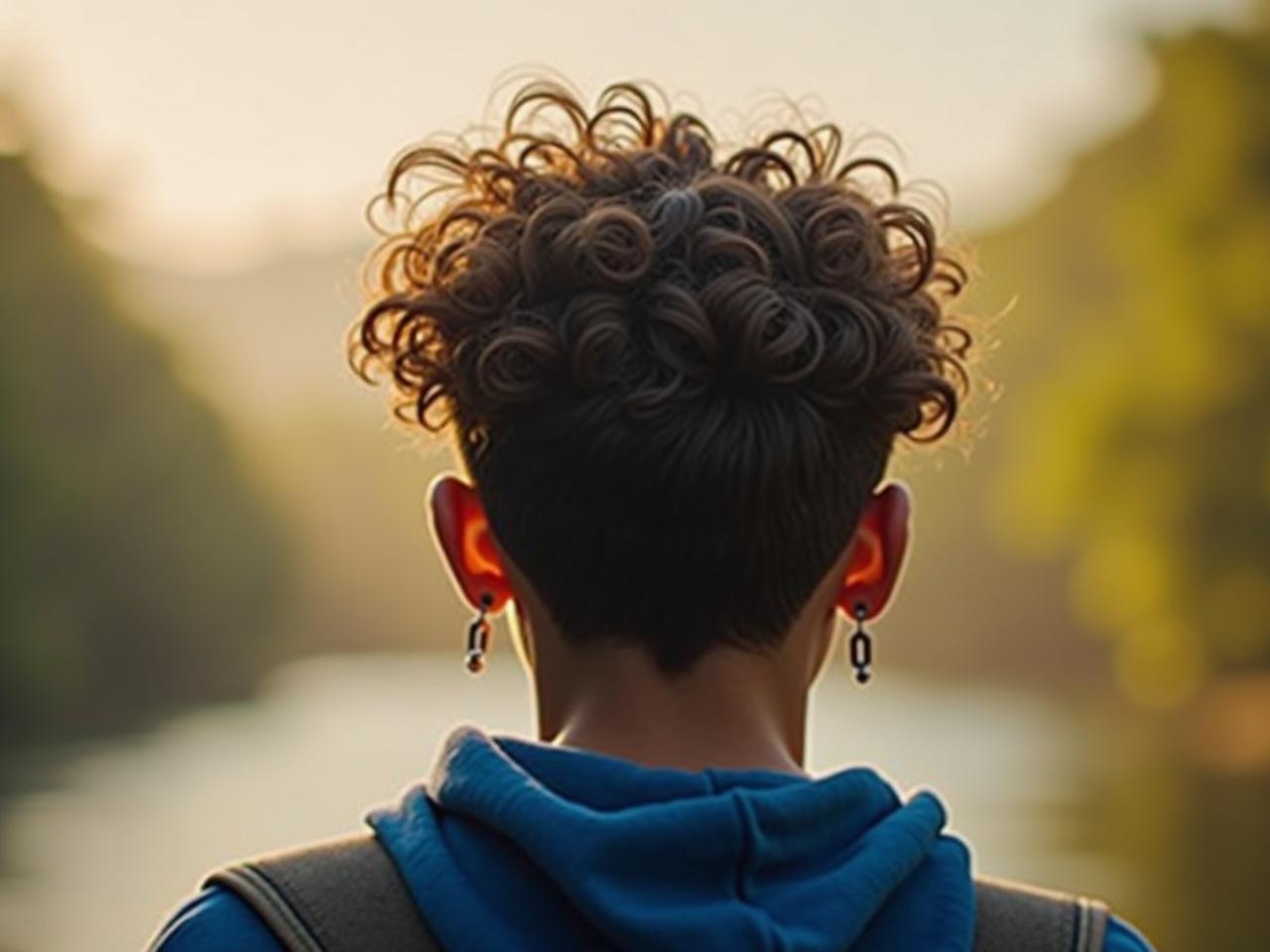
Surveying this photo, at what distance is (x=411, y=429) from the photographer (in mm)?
2047

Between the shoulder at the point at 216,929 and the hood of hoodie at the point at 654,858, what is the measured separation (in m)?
0.11

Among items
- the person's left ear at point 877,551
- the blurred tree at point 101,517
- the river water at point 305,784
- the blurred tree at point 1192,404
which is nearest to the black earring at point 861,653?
the person's left ear at point 877,551

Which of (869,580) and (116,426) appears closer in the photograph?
(869,580)

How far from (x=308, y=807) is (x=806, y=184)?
1050 inches

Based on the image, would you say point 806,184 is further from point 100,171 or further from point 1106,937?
point 100,171

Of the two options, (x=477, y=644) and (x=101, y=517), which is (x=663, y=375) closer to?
(x=477, y=644)

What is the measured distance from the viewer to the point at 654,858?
1840 millimetres

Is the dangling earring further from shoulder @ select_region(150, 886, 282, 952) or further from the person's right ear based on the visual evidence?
shoulder @ select_region(150, 886, 282, 952)

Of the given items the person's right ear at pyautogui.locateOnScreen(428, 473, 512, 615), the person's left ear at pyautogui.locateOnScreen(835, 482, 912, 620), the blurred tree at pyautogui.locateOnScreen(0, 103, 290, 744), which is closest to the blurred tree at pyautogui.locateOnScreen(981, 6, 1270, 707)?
the blurred tree at pyautogui.locateOnScreen(0, 103, 290, 744)

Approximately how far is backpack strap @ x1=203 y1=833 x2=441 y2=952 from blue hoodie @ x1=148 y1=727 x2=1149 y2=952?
16mm

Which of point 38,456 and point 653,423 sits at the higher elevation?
point 653,423

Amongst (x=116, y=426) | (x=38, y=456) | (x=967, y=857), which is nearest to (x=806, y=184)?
(x=967, y=857)

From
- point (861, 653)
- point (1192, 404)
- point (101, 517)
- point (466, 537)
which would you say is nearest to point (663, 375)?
point (466, 537)

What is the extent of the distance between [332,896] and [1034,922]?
1.65ft
